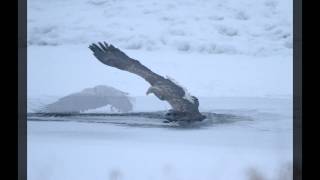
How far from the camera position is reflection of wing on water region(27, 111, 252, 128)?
1.76 m

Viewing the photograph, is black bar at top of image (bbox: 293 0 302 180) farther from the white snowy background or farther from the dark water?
the dark water

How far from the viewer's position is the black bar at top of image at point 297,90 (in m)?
1.75

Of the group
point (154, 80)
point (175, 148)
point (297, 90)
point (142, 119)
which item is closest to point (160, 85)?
point (154, 80)

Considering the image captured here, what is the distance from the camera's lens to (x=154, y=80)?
5.85ft

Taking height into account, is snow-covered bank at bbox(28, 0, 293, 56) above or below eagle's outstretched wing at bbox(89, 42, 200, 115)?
above

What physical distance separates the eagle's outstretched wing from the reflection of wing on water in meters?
0.07

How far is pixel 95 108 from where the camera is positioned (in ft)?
5.86

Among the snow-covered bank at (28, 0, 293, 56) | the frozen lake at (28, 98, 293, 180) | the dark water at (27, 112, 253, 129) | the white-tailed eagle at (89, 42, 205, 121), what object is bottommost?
the frozen lake at (28, 98, 293, 180)

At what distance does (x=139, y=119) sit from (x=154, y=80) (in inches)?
8.1
